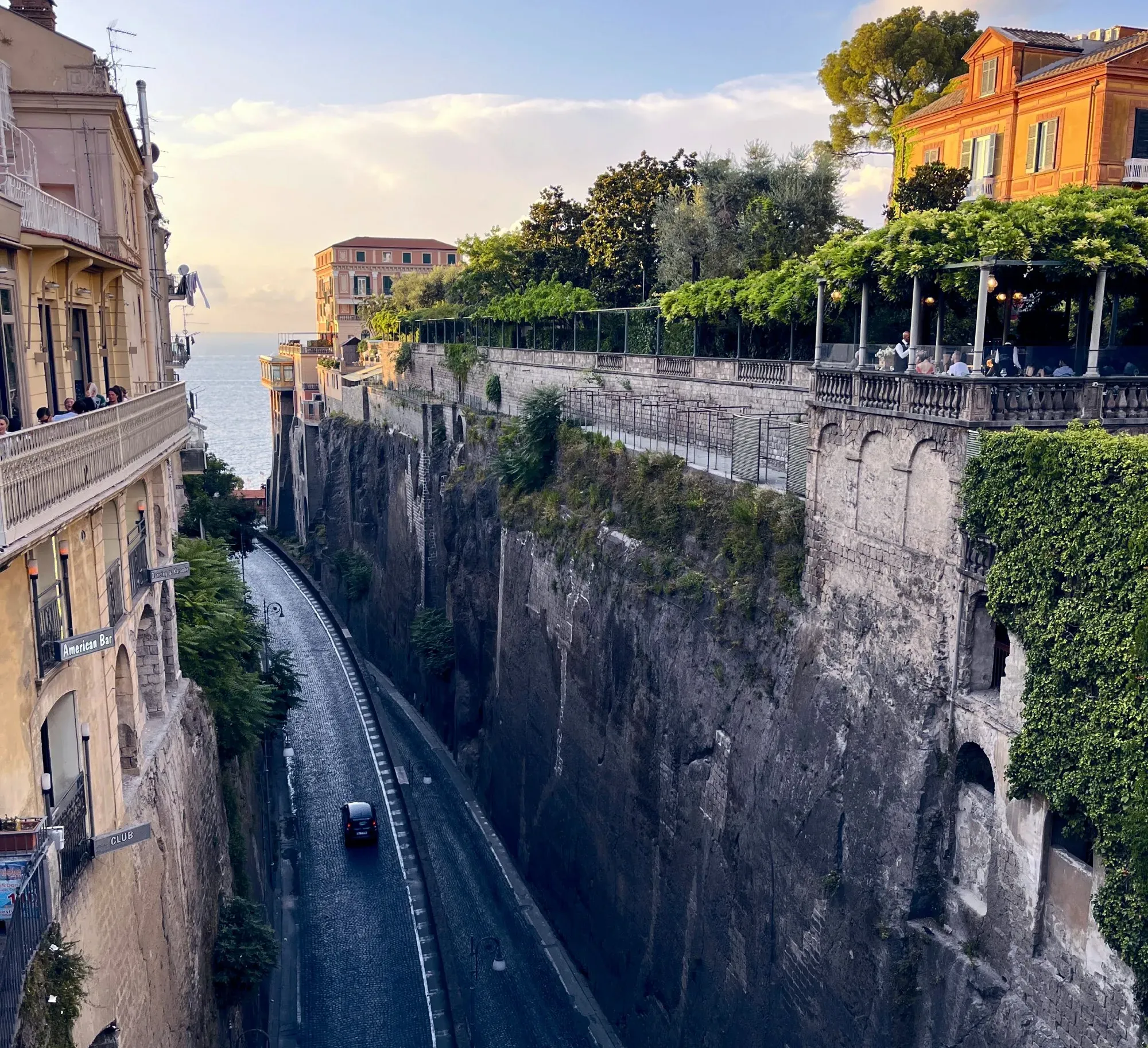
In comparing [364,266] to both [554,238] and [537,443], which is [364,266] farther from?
[537,443]

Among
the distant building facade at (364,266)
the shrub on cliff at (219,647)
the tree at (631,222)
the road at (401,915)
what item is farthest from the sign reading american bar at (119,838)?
the distant building facade at (364,266)

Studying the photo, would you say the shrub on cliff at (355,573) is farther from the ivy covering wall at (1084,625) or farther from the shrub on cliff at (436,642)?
the ivy covering wall at (1084,625)

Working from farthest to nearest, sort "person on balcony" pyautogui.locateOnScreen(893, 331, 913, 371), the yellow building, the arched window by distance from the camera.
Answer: "person on balcony" pyautogui.locateOnScreen(893, 331, 913, 371), the arched window, the yellow building

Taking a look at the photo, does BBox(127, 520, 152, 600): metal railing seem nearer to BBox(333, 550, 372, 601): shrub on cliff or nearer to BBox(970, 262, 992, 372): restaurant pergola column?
BBox(970, 262, 992, 372): restaurant pergola column

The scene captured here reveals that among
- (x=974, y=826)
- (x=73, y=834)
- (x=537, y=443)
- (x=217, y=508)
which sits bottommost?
(x=217, y=508)

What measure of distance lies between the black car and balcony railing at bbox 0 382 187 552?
1628cm

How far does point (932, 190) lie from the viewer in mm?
26062

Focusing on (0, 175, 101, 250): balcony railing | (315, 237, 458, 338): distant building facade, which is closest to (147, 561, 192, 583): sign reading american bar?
(0, 175, 101, 250): balcony railing

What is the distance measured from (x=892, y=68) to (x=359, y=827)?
112 feet

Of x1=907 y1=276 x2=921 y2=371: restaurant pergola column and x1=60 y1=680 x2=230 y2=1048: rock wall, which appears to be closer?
x1=60 y1=680 x2=230 y2=1048: rock wall

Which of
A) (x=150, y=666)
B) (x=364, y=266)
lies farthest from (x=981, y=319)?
(x=364, y=266)

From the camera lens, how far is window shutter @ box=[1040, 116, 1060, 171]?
27188mm

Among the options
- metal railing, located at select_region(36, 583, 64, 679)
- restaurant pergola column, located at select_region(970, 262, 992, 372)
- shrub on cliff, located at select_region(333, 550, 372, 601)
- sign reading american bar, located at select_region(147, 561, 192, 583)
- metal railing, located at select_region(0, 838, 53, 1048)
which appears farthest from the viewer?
shrub on cliff, located at select_region(333, 550, 372, 601)

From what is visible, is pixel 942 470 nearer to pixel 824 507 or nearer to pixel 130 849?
pixel 824 507
